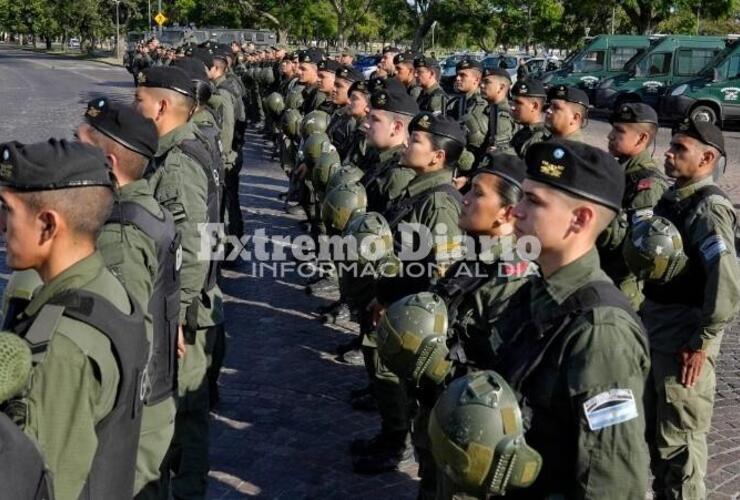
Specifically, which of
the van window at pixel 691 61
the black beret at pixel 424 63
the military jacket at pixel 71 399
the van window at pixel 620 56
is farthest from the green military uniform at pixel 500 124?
the van window at pixel 620 56

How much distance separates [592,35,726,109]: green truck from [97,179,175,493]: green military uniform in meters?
22.9

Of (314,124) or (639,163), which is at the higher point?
(639,163)

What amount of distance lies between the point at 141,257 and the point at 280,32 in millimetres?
57650

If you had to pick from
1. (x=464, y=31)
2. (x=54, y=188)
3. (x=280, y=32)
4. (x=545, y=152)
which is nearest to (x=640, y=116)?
(x=545, y=152)

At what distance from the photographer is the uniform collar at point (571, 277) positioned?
2.56 m

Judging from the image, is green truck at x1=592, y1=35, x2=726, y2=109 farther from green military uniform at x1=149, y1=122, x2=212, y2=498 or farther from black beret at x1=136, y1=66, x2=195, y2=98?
green military uniform at x1=149, y1=122, x2=212, y2=498

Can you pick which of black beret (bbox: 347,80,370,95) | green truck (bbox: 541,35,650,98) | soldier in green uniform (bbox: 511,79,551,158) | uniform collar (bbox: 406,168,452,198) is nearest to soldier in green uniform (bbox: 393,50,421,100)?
black beret (bbox: 347,80,370,95)

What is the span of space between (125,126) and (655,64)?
2410cm

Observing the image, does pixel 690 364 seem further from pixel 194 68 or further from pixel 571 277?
pixel 194 68

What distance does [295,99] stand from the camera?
1210 centimetres

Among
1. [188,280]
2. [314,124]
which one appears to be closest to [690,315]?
[188,280]

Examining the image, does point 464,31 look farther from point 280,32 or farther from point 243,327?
point 243,327

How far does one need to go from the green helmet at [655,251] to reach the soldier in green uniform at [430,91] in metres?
6.00

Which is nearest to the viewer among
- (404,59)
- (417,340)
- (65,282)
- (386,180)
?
(65,282)
